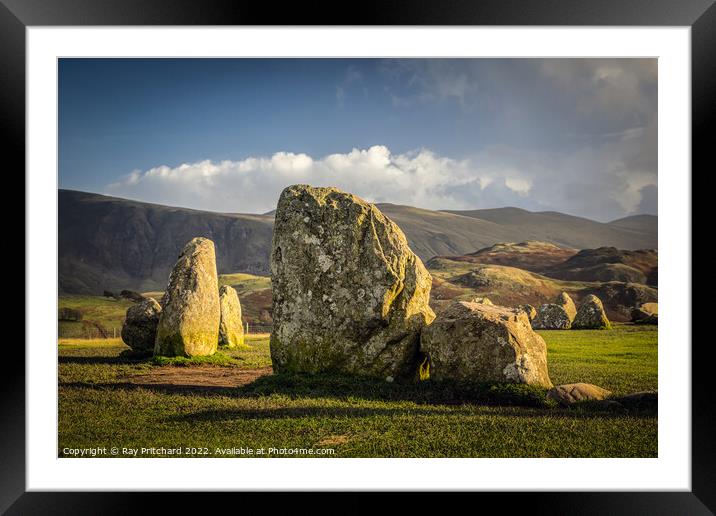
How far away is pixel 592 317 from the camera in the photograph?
2833cm

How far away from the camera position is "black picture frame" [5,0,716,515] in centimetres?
866

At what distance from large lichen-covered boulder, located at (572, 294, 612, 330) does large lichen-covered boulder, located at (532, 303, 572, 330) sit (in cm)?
76

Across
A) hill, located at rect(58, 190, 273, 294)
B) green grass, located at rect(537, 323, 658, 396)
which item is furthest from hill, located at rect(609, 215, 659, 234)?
hill, located at rect(58, 190, 273, 294)

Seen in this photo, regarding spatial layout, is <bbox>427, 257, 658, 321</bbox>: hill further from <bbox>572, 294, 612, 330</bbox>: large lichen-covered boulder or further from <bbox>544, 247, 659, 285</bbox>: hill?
<bbox>572, 294, 612, 330</bbox>: large lichen-covered boulder

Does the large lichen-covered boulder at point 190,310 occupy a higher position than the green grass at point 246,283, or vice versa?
the large lichen-covered boulder at point 190,310

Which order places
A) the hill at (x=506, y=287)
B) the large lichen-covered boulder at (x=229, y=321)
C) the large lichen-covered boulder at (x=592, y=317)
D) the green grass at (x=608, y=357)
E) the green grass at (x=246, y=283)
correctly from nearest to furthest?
the green grass at (x=608, y=357), the large lichen-covered boulder at (x=229, y=321), the large lichen-covered boulder at (x=592, y=317), the hill at (x=506, y=287), the green grass at (x=246, y=283)

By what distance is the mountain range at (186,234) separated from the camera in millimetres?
95000

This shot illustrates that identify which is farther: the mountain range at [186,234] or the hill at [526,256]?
the mountain range at [186,234]

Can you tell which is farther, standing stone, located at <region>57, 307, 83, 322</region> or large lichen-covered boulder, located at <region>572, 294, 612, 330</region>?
standing stone, located at <region>57, 307, 83, 322</region>

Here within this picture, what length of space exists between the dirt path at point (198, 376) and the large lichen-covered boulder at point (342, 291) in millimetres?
1464
